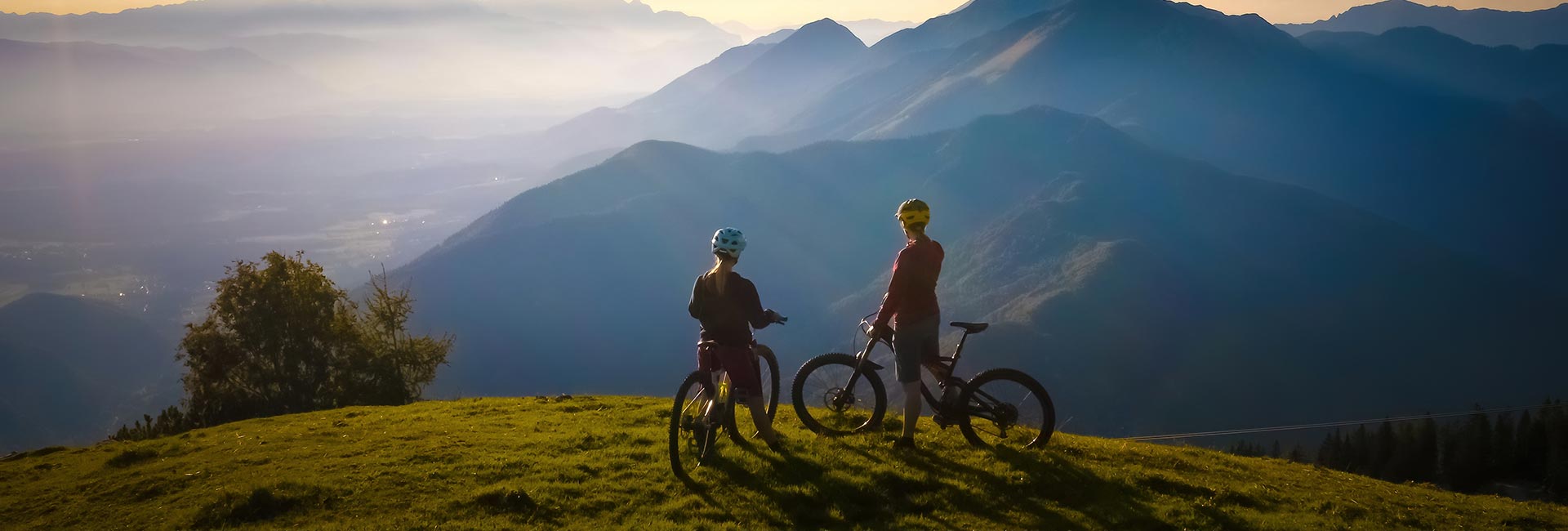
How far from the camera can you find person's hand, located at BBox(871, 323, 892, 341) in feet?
39.2

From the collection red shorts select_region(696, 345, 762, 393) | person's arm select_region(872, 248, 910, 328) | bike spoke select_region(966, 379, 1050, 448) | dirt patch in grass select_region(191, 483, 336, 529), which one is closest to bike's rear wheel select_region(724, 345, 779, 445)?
red shorts select_region(696, 345, 762, 393)

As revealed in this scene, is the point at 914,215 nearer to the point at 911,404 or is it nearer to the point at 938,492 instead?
the point at 911,404

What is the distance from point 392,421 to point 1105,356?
171 metres

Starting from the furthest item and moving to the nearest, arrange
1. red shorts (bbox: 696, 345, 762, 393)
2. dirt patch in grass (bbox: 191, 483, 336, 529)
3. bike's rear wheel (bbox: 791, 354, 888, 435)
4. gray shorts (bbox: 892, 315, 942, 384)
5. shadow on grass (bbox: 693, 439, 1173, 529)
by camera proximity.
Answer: bike's rear wheel (bbox: 791, 354, 888, 435) → gray shorts (bbox: 892, 315, 942, 384) → red shorts (bbox: 696, 345, 762, 393) → dirt patch in grass (bbox: 191, 483, 336, 529) → shadow on grass (bbox: 693, 439, 1173, 529)

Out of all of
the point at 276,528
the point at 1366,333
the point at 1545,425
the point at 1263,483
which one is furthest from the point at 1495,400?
the point at 276,528

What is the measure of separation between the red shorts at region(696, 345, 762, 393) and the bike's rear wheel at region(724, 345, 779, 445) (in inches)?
12.0

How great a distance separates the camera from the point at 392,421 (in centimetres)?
1766

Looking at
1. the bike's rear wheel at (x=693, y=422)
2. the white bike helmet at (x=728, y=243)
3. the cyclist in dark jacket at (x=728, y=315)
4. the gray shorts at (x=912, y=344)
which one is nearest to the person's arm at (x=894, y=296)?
the gray shorts at (x=912, y=344)

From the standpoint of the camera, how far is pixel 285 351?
35969mm

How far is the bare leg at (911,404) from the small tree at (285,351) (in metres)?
28.7

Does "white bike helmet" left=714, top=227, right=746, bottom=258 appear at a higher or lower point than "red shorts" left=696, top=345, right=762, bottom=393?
higher

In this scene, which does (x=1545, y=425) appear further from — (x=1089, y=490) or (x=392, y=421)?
(x=392, y=421)

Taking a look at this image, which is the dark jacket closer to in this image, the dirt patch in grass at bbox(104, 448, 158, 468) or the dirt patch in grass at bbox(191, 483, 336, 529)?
the dirt patch in grass at bbox(191, 483, 336, 529)

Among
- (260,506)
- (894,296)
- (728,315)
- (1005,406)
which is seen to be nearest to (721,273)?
(728,315)
